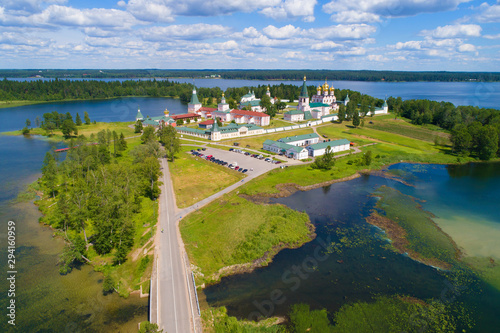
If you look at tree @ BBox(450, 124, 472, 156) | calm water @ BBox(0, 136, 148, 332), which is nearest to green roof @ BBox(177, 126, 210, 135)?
calm water @ BBox(0, 136, 148, 332)

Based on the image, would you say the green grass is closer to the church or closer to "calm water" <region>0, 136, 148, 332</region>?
the church

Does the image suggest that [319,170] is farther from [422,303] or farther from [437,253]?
[422,303]

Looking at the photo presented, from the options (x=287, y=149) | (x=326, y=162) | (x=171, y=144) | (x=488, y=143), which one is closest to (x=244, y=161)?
(x=287, y=149)

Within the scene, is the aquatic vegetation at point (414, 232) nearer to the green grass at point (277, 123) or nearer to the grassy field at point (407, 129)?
the grassy field at point (407, 129)

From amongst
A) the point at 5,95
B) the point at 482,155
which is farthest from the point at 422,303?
the point at 5,95

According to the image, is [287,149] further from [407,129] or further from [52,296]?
[407,129]
